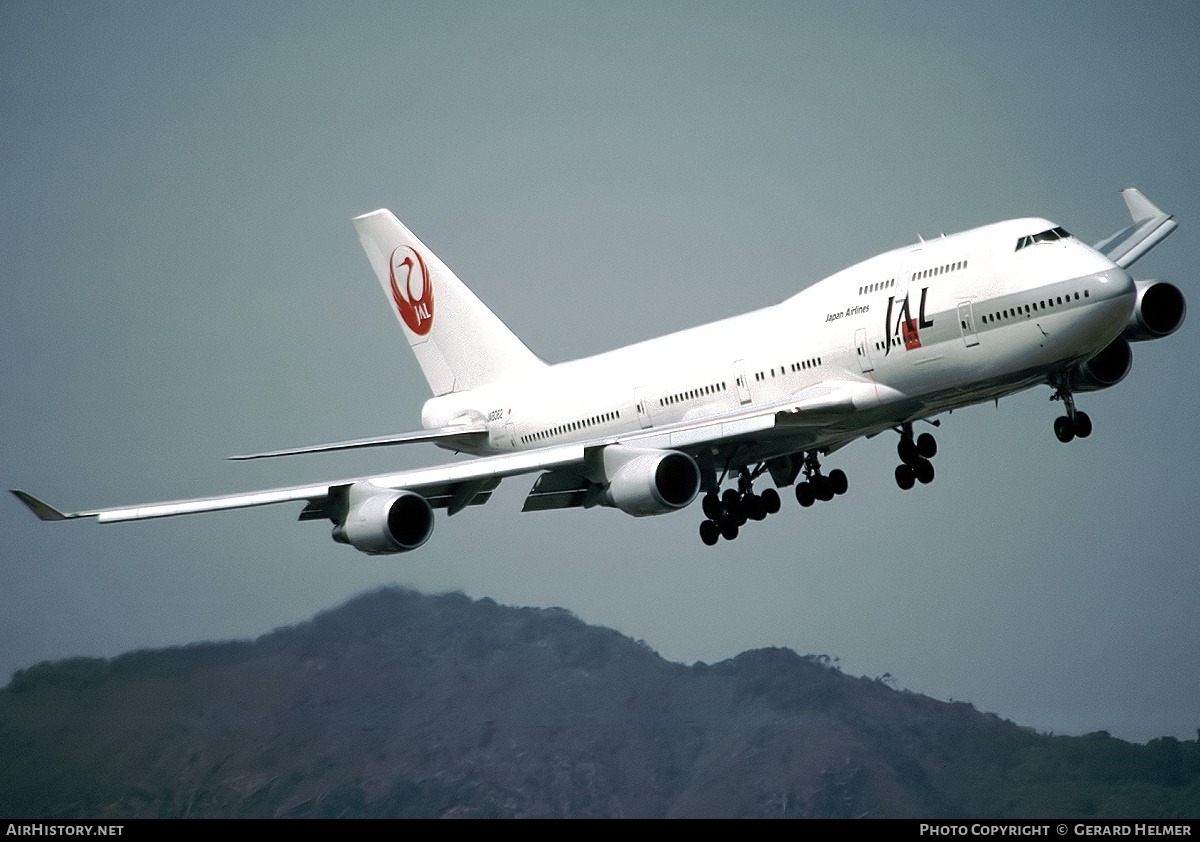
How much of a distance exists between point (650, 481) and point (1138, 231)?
1602 cm

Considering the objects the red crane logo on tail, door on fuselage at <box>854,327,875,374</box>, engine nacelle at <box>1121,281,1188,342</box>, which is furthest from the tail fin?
engine nacelle at <box>1121,281,1188,342</box>

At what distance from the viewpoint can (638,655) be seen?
101375 millimetres

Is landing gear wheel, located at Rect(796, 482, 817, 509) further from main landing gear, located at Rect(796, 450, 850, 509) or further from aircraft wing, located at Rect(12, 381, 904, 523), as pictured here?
aircraft wing, located at Rect(12, 381, 904, 523)

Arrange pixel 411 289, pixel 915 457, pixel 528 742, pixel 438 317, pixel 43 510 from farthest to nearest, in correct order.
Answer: pixel 528 742 < pixel 411 289 < pixel 438 317 < pixel 915 457 < pixel 43 510

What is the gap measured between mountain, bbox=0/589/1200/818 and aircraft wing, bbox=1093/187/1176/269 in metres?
30.2

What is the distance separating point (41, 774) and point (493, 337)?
25.2m

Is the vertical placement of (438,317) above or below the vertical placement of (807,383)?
above

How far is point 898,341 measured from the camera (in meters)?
32.8

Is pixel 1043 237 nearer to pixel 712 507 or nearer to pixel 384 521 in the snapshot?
pixel 712 507

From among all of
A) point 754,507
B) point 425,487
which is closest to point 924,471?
point 754,507

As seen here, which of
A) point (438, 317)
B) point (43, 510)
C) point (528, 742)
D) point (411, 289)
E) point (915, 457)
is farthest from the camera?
point (528, 742)

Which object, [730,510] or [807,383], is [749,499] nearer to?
[730,510]

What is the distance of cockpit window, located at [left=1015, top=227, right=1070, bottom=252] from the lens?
31.4 m

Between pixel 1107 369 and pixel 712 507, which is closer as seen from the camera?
pixel 1107 369
